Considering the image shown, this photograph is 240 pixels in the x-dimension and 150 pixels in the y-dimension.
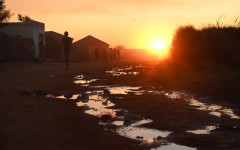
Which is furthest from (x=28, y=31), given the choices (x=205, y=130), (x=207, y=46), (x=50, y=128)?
(x=205, y=130)

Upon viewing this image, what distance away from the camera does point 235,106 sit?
10.4 meters

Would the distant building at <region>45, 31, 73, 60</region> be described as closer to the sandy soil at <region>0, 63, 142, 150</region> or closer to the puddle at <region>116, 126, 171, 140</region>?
the sandy soil at <region>0, 63, 142, 150</region>

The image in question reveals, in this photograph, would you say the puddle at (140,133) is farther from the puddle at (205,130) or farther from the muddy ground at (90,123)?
the puddle at (205,130)

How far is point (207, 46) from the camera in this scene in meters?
24.8

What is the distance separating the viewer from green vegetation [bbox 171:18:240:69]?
23.3 m

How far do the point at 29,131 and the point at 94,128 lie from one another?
3.85 feet

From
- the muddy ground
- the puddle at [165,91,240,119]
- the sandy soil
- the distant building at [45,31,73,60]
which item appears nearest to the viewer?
the sandy soil

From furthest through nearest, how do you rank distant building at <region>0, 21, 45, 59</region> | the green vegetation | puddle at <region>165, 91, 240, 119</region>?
distant building at <region>0, 21, 45, 59</region> → the green vegetation → puddle at <region>165, 91, 240, 119</region>

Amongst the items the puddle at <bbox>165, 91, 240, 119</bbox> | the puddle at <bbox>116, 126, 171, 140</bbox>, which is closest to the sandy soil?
the puddle at <bbox>116, 126, 171, 140</bbox>

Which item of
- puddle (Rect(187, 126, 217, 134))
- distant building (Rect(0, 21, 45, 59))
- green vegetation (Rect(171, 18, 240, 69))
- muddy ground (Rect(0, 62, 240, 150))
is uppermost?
distant building (Rect(0, 21, 45, 59))

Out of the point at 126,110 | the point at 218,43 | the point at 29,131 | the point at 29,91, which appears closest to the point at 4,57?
the point at 218,43

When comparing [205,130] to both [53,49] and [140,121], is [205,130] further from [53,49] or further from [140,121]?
[53,49]

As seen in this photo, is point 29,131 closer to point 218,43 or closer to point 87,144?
point 87,144

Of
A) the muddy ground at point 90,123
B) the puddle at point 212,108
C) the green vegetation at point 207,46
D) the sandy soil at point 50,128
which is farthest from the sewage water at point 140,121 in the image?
the green vegetation at point 207,46
